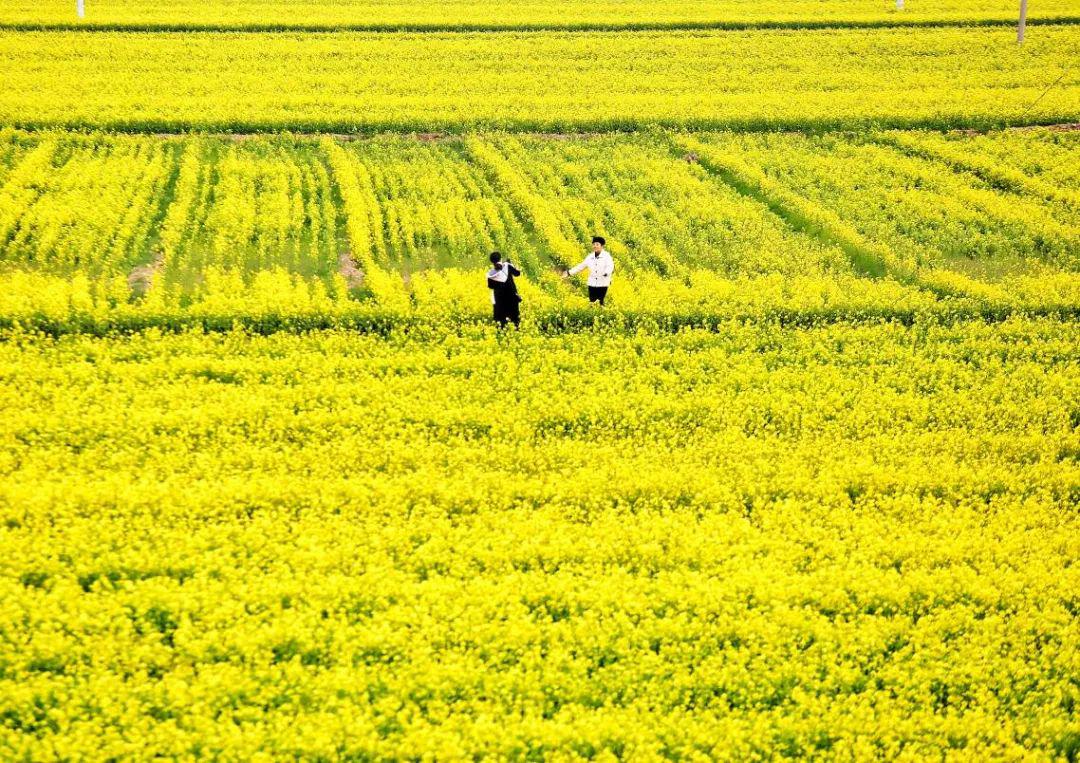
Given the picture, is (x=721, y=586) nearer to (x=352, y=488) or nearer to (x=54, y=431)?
(x=352, y=488)

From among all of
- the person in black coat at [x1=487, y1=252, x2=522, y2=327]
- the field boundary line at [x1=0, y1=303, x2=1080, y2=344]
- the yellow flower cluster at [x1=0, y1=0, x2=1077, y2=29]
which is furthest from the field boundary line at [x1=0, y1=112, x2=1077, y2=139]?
the yellow flower cluster at [x1=0, y1=0, x2=1077, y2=29]

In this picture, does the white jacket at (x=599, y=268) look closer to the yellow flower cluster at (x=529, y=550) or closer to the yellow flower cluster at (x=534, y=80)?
the yellow flower cluster at (x=529, y=550)

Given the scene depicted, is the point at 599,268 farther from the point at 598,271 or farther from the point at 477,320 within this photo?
the point at 477,320

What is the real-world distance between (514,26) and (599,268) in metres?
26.7

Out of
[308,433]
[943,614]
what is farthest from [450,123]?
[943,614]

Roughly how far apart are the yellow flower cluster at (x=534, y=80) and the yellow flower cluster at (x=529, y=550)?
14302mm

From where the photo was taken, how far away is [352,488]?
1263 centimetres

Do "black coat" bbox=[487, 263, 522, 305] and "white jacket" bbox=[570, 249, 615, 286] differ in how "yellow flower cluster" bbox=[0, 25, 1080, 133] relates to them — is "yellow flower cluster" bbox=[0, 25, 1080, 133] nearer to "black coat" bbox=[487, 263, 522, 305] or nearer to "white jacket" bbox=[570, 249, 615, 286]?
"white jacket" bbox=[570, 249, 615, 286]

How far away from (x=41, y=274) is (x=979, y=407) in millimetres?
16592

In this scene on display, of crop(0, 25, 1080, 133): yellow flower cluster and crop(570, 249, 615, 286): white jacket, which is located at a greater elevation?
crop(0, 25, 1080, 133): yellow flower cluster

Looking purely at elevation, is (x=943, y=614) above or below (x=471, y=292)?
below

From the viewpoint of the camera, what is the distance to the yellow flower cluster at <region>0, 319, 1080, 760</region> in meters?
9.29

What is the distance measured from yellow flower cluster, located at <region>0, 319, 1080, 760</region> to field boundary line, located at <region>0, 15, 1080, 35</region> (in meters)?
26.9

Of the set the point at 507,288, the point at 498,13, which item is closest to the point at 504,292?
the point at 507,288
